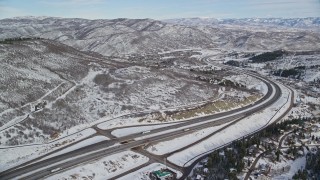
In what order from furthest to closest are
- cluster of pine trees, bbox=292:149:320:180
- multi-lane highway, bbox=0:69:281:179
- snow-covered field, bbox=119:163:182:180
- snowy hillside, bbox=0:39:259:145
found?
snowy hillside, bbox=0:39:259:145 → snow-covered field, bbox=119:163:182:180 → cluster of pine trees, bbox=292:149:320:180 → multi-lane highway, bbox=0:69:281:179

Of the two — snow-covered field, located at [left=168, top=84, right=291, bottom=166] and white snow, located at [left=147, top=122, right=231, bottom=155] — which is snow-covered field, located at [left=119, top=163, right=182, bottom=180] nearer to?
snow-covered field, located at [left=168, top=84, right=291, bottom=166]

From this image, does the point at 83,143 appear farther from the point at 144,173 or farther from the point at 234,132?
the point at 234,132

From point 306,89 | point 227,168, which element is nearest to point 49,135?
point 227,168

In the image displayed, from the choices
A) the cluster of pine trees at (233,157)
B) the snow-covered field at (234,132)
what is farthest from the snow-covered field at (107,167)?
the cluster of pine trees at (233,157)

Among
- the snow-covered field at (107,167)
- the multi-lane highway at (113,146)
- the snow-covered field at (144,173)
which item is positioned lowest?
the snow-covered field at (144,173)

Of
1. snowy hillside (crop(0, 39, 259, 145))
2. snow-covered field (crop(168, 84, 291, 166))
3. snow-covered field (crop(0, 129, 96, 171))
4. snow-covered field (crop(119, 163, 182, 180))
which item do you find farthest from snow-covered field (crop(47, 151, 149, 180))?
snowy hillside (crop(0, 39, 259, 145))

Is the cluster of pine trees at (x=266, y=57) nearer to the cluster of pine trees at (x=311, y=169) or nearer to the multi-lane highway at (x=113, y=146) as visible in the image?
the multi-lane highway at (x=113, y=146)

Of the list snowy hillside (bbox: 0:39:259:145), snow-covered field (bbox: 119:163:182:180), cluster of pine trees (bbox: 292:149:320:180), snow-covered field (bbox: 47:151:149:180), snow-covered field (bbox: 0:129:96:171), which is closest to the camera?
snow-covered field (bbox: 47:151:149:180)

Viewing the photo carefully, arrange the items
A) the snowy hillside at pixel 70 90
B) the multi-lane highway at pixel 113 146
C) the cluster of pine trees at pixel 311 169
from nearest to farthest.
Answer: the multi-lane highway at pixel 113 146
the cluster of pine trees at pixel 311 169
the snowy hillside at pixel 70 90

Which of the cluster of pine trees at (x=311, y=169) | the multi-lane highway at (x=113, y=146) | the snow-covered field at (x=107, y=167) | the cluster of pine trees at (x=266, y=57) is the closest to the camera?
the multi-lane highway at (x=113, y=146)
